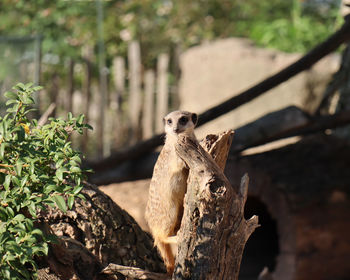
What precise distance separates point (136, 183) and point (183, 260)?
10.6 feet

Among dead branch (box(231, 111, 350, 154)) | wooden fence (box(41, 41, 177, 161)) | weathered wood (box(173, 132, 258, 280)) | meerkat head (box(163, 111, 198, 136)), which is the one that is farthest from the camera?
wooden fence (box(41, 41, 177, 161))

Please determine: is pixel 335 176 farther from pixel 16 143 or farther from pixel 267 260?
pixel 16 143

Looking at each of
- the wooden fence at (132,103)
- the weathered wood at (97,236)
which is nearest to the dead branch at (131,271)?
the weathered wood at (97,236)

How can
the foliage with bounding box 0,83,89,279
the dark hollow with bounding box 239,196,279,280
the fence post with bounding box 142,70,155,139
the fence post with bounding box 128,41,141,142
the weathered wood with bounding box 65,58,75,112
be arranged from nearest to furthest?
the foliage with bounding box 0,83,89,279 < the dark hollow with bounding box 239,196,279,280 < the weathered wood with bounding box 65,58,75,112 < the fence post with bounding box 142,70,155,139 < the fence post with bounding box 128,41,141,142

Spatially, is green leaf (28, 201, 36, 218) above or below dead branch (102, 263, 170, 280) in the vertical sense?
above

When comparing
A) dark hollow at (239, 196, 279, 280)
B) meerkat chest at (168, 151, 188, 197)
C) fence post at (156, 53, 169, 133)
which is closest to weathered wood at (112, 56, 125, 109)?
fence post at (156, 53, 169, 133)

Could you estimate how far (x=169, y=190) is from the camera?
2.51 m

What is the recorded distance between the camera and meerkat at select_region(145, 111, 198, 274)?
2504mm

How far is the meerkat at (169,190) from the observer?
2.50 meters

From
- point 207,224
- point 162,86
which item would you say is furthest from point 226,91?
point 207,224

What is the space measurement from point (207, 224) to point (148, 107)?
23.8 feet

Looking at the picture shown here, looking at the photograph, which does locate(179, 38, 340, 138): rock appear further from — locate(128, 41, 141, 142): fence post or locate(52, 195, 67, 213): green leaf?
locate(52, 195, 67, 213): green leaf

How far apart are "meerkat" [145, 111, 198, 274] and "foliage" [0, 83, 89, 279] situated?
0.47 meters

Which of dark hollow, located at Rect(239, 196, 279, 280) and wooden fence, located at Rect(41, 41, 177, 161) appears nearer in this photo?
dark hollow, located at Rect(239, 196, 279, 280)
